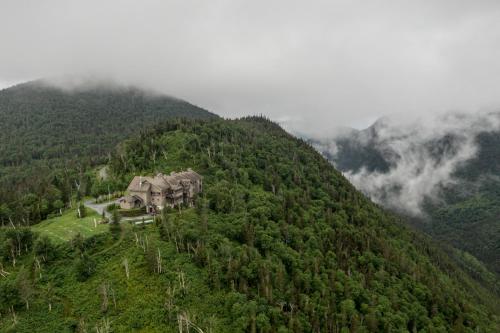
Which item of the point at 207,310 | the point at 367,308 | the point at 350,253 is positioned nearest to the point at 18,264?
the point at 207,310

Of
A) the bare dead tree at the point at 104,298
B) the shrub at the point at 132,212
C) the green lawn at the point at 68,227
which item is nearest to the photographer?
the bare dead tree at the point at 104,298

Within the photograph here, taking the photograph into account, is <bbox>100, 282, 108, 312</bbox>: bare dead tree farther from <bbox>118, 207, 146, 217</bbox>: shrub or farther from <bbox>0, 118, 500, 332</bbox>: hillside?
<bbox>118, 207, 146, 217</bbox>: shrub

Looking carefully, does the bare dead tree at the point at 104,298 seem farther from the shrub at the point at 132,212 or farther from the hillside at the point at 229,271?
the shrub at the point at 132,212

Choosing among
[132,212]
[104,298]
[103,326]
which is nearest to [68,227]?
[132,212]

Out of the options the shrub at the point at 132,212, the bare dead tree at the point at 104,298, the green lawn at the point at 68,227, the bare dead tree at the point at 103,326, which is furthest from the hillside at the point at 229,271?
the shrub at the point at 132,212

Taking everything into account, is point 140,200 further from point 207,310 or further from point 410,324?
point 410,324

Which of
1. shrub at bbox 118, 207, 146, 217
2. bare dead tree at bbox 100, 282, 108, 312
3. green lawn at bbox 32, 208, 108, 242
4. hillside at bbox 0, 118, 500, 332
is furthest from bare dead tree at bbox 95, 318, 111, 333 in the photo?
shrub at bbox 118, 207, 146, 217

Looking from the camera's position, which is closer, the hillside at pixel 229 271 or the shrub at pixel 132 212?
the hillside at pixel 229 271
